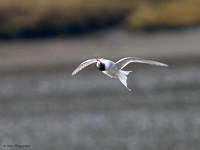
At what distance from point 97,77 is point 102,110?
539 centimetres

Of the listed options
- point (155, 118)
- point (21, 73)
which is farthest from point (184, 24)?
point (155, 118)

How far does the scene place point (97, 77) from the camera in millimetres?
25922

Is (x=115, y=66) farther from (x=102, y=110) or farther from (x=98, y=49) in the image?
(x=98, y=49)

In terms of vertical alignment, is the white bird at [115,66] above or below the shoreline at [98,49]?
above

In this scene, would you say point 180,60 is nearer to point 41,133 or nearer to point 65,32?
point 65,32

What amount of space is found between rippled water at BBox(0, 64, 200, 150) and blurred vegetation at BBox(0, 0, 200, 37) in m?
5.05

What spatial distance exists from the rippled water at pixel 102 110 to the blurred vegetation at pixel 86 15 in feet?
16.6

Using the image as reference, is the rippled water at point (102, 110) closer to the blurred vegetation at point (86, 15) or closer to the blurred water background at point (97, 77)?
the blurred water background at point (97, 77)

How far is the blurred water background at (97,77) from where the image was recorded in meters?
18.2

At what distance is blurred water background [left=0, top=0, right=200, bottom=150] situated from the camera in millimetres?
18203

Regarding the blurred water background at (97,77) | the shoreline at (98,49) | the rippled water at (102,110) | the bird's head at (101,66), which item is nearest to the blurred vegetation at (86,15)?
the blurred water background at (97,77)

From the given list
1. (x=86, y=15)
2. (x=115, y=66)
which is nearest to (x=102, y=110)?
(x=86, y=15)

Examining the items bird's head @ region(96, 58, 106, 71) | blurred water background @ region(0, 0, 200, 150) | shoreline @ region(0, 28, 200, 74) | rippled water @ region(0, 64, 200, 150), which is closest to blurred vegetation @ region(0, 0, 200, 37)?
blurred water background @ region(0, 0, 200, 150)

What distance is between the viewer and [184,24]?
31656mm
